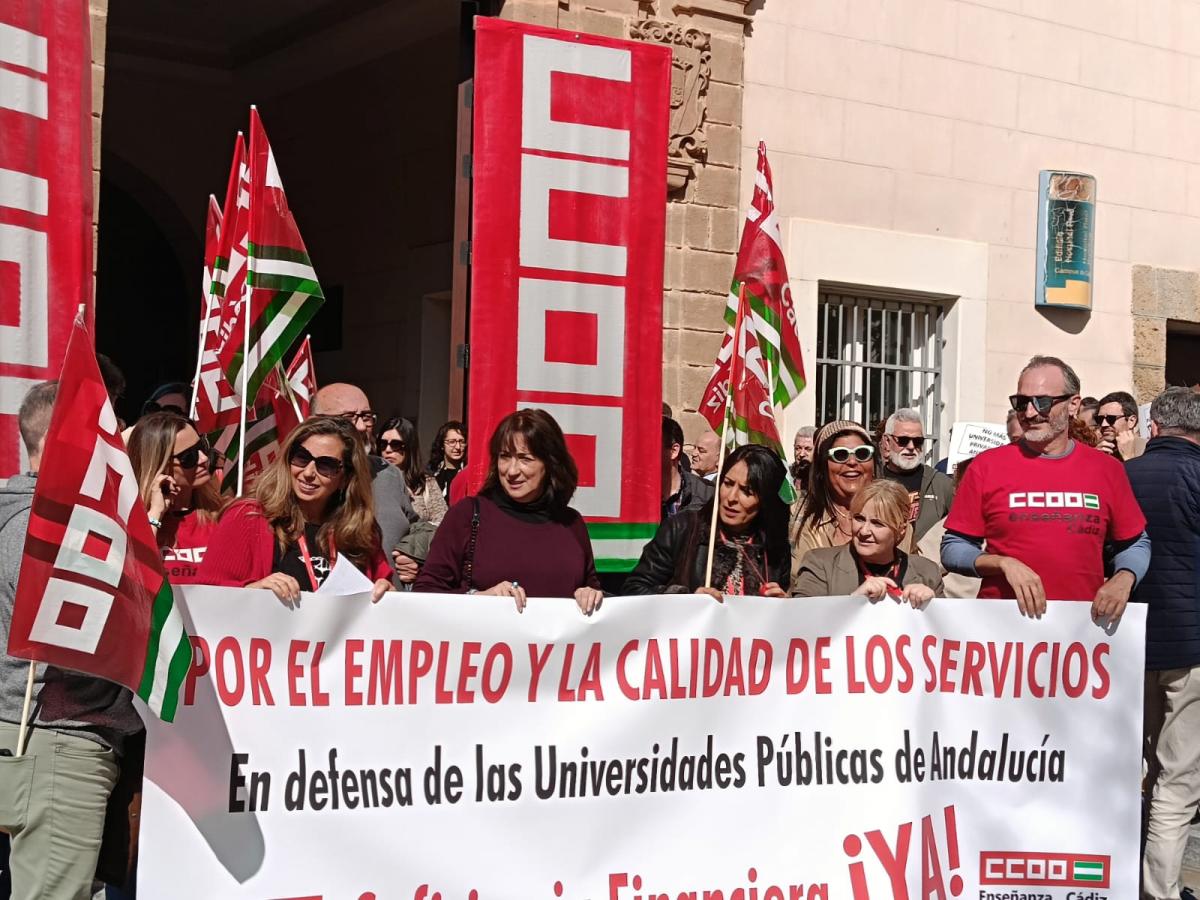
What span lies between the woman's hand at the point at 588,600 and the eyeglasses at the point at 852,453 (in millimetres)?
1615

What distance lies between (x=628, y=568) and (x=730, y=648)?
5.33 feet

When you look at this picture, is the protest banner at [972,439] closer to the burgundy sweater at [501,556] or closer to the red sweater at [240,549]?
the burgundy sweater at [501,556]

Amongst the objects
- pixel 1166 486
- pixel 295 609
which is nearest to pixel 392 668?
pixel 295 609

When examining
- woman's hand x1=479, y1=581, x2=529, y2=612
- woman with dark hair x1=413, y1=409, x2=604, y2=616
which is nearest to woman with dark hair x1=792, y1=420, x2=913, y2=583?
woman with dark hair x1=413, y1=409, x2=604, y2=616

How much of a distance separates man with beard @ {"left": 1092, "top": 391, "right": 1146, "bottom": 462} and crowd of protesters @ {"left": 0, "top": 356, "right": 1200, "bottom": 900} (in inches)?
81.2

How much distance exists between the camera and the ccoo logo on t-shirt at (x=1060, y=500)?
5.52 metres

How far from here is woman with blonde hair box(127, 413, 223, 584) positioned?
15.0ft

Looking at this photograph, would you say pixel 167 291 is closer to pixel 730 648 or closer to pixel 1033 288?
pixel 1033 288

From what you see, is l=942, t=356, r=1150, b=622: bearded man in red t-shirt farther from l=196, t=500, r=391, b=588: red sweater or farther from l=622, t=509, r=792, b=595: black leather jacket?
l=196, t=500, r=391, b=588: red sweater

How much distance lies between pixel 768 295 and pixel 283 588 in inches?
112

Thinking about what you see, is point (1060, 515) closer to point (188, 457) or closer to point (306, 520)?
point (306, 520)

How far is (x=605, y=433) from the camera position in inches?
251

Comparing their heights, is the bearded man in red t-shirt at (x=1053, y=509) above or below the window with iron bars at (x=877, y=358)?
below

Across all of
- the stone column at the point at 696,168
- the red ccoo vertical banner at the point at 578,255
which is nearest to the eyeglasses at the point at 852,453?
the red ccoo vertical banner at the point at 578,255
